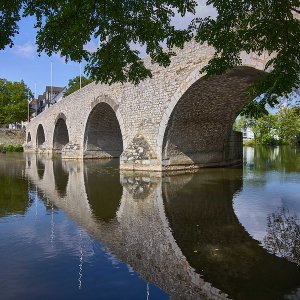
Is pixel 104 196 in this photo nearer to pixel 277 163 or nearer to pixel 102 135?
pixel 277 163

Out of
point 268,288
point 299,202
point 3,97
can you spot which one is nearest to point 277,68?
point 268,288

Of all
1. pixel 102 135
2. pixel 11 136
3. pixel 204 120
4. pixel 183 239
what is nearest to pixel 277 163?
pixel 204 120

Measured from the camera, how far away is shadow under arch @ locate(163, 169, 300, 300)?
13.2ft

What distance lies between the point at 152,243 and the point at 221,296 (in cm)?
204

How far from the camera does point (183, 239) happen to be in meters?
5.90

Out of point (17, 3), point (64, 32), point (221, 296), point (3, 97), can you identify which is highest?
point (3, 97)

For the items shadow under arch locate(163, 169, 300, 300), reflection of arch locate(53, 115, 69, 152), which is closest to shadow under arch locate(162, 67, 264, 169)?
shadow under arch locate(163, 169, 300, 300)

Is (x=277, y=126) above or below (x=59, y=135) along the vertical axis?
above

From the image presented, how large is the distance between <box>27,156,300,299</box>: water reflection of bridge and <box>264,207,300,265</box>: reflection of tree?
231 mm

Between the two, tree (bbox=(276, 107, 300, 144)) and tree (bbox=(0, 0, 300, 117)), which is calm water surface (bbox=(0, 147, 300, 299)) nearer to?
tree (bbox=(0, 0, 300, 117))

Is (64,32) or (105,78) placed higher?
(64,32)

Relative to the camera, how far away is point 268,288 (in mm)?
3941

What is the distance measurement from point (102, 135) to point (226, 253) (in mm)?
23442

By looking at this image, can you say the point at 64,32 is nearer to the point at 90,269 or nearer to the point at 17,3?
the point at 17,3
